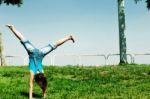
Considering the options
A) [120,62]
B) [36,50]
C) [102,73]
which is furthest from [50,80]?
[120,62]

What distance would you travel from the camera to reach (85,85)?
20328 mm

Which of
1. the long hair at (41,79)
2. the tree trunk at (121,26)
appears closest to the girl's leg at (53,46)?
the long hair at (41,79)

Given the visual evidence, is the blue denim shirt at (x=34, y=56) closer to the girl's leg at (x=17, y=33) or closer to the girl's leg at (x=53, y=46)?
the girl's leg at (x=53, y=46)

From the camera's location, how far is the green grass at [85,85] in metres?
17.6

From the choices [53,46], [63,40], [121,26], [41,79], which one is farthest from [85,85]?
[121,26]

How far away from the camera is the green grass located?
57.6ft

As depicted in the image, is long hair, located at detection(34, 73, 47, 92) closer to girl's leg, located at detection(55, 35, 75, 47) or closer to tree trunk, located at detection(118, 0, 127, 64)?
girl's leg, located at detection(55, 35, 75, 47)

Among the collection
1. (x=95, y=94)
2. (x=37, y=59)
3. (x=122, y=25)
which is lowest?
(x=95, y=94)

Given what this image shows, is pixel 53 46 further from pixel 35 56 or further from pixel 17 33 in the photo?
pixel 17 33

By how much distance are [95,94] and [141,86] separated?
2.57 meters

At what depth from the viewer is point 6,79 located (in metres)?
22.7

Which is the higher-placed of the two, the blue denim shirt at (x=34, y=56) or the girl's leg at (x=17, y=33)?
the girl's leg at (x=17, y=33)

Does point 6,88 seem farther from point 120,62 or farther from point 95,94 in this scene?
point 120,62

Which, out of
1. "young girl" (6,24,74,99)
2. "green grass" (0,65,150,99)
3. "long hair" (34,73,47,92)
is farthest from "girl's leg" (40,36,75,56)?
"green grass" (0,65,150,99)
